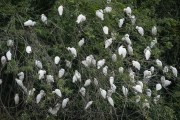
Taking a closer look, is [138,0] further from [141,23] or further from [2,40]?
[2,40]

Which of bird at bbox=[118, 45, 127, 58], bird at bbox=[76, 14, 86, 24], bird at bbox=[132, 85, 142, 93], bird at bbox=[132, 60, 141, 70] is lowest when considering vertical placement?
bird at bbox=[132, 85, 142, 93]

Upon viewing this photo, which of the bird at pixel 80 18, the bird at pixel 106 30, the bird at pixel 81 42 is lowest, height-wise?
the bird at pixel 81 42

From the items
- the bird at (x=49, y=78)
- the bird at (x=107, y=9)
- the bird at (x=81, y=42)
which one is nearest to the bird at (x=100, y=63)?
the bird at (x=81, y=42)

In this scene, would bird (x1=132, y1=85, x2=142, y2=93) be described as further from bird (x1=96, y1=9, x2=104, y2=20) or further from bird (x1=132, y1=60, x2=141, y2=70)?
bird (x1=96, y1=9, x2=104, y2=20)

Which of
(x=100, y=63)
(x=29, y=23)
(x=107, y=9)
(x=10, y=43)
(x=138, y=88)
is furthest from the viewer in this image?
(x=107, y=9)

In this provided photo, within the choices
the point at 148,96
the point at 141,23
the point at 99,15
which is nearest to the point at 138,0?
the point at 141,23

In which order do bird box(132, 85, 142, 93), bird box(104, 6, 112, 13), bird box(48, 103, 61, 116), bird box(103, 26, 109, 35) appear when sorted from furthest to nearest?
bird box(104, 6, 112, 13)
bird box(103, 26, 109, 35)
bird box(48, 103, 61, 116)
bird box(132, 85, 142, 93)

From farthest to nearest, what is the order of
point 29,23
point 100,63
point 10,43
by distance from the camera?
point 29,23, point 10,43, point 100,63

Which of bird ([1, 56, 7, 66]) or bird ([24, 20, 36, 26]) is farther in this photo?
bird ([24, 20, 36, 26])

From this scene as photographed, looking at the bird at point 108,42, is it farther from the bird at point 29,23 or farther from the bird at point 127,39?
the bird at point 29,23

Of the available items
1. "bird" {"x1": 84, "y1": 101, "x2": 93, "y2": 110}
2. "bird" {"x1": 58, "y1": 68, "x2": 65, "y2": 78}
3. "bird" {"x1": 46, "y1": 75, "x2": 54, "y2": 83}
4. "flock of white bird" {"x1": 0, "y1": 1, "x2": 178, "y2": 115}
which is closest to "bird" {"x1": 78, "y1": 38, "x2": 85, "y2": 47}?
"flock of white bird" {"x1": 0, "y1": 1, "x2": 178, "y2": 115}

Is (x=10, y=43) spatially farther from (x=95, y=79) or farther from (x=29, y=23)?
(x=95, y=79)

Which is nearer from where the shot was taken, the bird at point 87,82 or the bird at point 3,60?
the bird at point 87,82

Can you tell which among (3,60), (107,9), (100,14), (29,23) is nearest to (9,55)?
(3,60)
